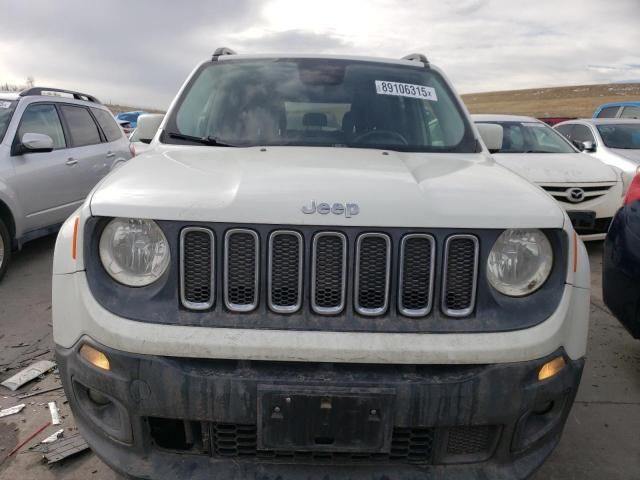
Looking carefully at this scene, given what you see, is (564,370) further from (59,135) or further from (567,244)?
(59,135)

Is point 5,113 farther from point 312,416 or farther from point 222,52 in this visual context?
point 312,416

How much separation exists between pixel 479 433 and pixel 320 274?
80cm

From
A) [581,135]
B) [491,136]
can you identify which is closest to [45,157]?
[491,136]

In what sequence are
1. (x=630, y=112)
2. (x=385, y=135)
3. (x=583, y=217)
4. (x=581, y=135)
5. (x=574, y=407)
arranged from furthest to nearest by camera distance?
(x=630, y=112) < (x=581, y=135) < (x=583, y=217) < (x=574, y=407) < (x=385, y=135)

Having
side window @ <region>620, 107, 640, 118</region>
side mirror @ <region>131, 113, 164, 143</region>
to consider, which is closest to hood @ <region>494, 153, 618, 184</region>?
side mirror @ <region>131, 113, 164, 143</region>

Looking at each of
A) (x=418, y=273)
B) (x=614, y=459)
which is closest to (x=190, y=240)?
(x=418, y=273)

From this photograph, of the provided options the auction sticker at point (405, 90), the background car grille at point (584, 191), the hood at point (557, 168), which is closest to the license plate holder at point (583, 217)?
the background car grille at point (584, 191)

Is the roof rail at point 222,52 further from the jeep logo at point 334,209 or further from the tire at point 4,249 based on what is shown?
the tire at point 4,249

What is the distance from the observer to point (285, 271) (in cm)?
182

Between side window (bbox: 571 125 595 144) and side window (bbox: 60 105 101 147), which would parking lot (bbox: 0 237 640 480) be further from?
side window (bbox: 571 125 595 144)

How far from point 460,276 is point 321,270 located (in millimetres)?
486

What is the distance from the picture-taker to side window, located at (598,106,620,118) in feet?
45.7

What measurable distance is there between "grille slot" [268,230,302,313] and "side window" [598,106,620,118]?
48.1 ft

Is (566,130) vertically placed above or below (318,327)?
below
